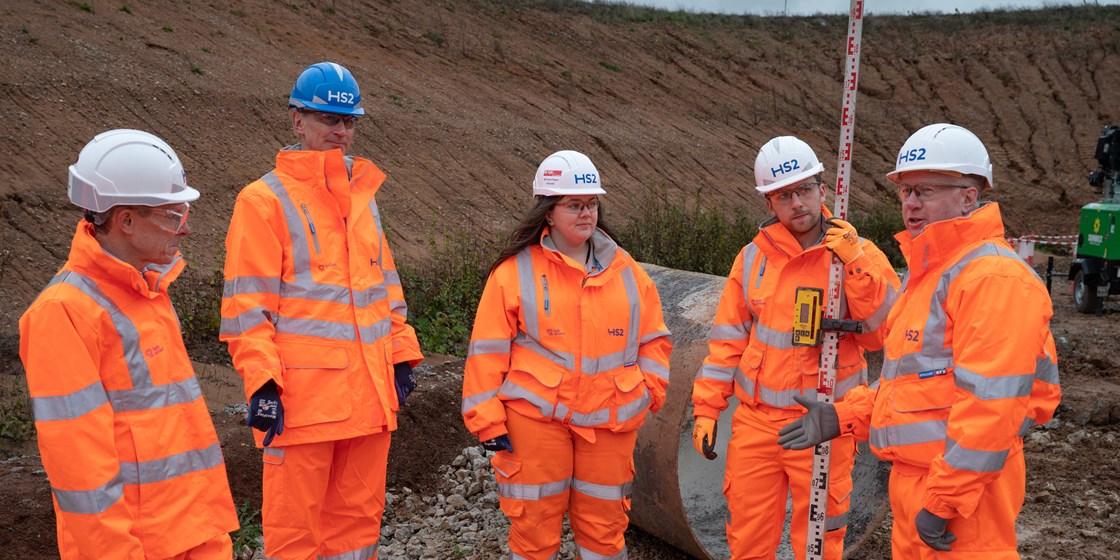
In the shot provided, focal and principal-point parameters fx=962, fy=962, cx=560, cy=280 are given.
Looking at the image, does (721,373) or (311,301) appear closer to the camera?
(311,301)

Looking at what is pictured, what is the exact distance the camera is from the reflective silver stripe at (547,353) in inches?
161

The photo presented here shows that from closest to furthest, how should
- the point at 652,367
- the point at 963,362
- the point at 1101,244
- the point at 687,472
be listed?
the point at 963,362 → the point at 652,367 → the point at 687,472 → the point at 1101,244

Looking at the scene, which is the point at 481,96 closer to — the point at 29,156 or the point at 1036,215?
the point at 29,156

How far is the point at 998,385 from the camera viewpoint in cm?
286

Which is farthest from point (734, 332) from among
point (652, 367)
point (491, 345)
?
point (491, 345)

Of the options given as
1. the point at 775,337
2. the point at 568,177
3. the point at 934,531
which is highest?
the point at 568,177

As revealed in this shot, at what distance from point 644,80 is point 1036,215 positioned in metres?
10.8

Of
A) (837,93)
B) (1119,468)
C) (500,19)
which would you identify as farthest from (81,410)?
(837,93)

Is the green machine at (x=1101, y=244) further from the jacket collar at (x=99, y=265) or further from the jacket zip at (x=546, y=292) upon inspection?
the jacket collar at (x=99, y=265)

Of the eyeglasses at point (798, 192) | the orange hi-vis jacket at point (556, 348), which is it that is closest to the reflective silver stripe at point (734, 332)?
the orange hi-vis jacket at point (556, 348)

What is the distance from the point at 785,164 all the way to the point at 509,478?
1.80 metres

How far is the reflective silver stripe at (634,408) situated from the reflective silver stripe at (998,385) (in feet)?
5.10

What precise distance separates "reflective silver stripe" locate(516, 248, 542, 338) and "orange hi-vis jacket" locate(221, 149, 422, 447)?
0.59 metres

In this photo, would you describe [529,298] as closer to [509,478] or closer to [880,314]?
[509,478]
